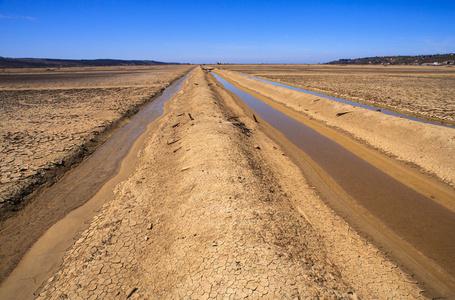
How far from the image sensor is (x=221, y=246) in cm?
385

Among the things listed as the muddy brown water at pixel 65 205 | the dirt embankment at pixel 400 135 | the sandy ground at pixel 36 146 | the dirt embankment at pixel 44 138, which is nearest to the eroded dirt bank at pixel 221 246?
the muddy brown water at pixel 65 205

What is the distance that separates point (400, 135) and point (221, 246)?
32.2 feet

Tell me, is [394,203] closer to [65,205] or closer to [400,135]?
[400,135]

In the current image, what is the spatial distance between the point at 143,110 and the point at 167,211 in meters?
13.7

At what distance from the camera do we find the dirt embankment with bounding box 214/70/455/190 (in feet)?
25.7

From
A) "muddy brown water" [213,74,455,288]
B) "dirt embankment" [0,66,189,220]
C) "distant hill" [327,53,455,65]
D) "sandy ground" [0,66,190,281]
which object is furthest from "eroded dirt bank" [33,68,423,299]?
"distant hill" [327,53,455,65]

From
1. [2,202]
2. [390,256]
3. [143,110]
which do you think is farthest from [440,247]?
[143,110]

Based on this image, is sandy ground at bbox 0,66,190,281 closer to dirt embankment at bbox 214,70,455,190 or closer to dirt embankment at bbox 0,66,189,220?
dirt embankment at bbox 0,66,189,220

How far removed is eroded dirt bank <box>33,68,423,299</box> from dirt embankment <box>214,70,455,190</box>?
490 centimetres

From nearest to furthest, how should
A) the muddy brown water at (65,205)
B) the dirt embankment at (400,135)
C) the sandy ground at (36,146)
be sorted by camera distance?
the muddy brown water at (65,205) → the sandy ground at (36,146) → the dirt embankment at (400,135)

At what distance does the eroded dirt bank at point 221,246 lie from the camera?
3.34 meters

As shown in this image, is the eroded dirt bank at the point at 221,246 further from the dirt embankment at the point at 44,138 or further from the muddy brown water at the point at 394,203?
the dirt embankment at the point at 44,138

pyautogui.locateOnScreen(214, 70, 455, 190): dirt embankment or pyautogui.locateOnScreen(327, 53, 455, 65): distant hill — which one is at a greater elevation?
pyautogui.locateOnScreen(327, 53, 455, 65): distant hill

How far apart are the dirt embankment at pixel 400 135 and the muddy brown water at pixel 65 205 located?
998 centimetres
